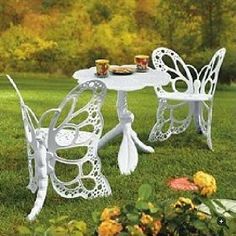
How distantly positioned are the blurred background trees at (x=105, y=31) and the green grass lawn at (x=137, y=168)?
1.62 meters

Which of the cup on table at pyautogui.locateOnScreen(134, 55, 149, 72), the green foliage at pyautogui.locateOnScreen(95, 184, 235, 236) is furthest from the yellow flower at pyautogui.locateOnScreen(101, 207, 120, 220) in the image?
the cup on table at pyautogui.locateOnScreen(134, 55, 149, 72)

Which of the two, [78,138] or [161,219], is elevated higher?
[161,219]

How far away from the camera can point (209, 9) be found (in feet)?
29.6

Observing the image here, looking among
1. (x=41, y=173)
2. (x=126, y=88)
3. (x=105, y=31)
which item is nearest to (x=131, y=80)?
(x=126, y=88)

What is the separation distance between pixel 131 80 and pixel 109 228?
2324 mm

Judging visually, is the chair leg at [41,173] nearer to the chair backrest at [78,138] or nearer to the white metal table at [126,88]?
the chair backrest at [78,138]

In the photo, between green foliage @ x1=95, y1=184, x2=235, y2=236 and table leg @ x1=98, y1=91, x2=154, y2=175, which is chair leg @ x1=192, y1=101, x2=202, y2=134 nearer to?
table leg @ x1=98, y1=91, x2=154, y2=175

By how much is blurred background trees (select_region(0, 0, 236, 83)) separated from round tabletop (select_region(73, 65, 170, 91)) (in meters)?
4.63

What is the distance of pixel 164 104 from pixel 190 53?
3.92 metres

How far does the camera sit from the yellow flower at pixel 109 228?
67.0 inches

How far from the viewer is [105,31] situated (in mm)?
8906

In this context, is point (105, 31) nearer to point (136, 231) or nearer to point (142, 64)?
point (142, 64)

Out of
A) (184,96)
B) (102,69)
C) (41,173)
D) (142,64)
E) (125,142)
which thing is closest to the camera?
(41,173)

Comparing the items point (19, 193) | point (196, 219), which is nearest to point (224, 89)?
point (19, 193)
